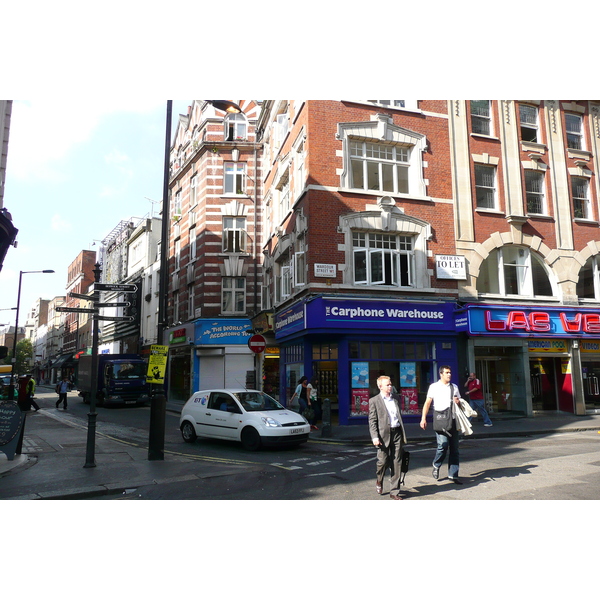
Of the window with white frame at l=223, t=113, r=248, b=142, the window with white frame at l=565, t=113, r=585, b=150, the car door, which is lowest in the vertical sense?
the car door

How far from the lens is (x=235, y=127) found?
99.5 ft

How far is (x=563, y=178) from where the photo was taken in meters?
21.4

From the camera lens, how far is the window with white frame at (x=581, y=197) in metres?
21.8

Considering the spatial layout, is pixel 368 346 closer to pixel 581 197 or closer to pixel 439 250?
pixel 439 250

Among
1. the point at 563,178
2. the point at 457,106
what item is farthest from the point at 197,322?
the point at 563,178

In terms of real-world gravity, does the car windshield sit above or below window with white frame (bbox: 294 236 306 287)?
below

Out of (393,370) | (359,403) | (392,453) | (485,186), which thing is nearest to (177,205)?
(485,186)

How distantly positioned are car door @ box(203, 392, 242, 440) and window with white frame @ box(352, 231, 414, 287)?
23.3 ft

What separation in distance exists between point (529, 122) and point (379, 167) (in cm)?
752

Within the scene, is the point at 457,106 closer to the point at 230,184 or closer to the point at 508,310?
the point at 508,310

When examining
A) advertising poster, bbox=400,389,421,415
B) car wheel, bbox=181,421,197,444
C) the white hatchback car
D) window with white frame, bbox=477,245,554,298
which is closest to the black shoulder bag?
the white hatchback car

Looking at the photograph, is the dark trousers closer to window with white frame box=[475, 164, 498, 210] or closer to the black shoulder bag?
the black shoulder bag

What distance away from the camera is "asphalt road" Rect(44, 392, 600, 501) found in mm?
7617

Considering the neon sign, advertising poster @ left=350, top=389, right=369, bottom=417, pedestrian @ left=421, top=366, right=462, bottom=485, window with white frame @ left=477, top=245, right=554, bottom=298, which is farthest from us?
window with white frame @ left=477, top=245, right=554, bottom=298
